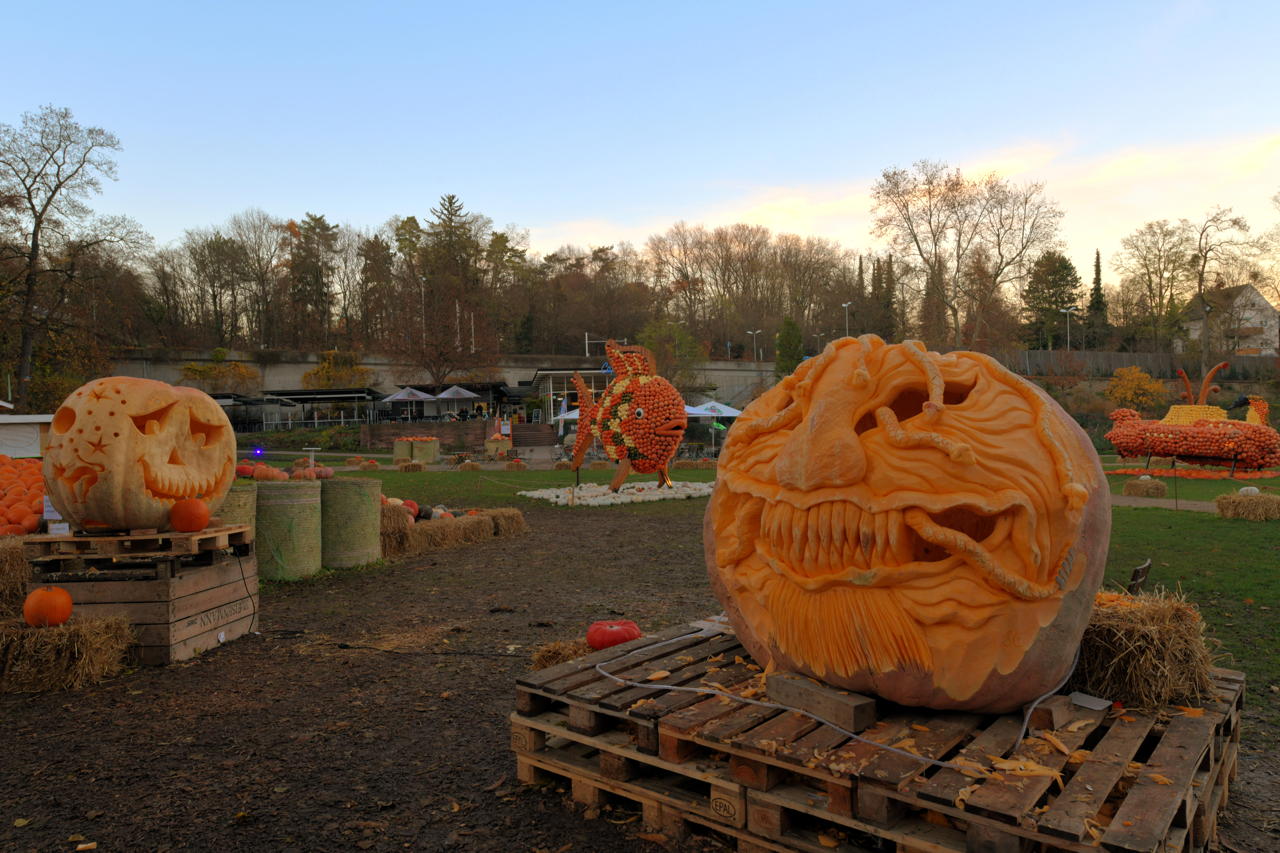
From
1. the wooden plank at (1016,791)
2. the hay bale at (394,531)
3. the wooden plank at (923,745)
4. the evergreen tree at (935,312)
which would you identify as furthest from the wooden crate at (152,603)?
the evergreen tree at (935,312)

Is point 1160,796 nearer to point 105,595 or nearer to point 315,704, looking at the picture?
point 315,704

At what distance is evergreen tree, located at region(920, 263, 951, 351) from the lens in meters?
38.0

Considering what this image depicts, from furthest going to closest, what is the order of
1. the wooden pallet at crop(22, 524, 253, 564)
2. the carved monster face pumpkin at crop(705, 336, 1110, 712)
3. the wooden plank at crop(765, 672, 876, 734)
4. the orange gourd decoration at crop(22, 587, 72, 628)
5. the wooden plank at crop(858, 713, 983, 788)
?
the wooden pallet at crop(22, 524, 253, 564), the orange gourd decoration at crop(22, 587, 72, 628), the wooden plank at crop(765, 672, 876, 734), the carved monster face pumpkin at crop(705, 336, 1110, 712), the wooden plank at crop(858, 713, 983, 788)

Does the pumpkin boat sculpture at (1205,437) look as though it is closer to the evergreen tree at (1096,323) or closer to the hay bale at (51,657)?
the hay bale at (51,657)

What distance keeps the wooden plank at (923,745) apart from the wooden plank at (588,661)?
1.70 meters

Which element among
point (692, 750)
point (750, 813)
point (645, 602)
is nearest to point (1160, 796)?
point (750, 813)

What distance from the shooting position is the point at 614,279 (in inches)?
2948

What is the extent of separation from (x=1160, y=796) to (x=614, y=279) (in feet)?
243

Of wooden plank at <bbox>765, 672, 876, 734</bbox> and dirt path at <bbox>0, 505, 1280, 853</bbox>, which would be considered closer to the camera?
wooden plank at <bbox>765, 672, 876, 734</bbox>

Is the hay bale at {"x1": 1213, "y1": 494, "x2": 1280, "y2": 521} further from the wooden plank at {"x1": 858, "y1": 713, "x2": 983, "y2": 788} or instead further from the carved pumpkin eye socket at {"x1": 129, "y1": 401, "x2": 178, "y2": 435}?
the carved pumpkin eye socket at {"x1": 129, "y1": 401, "x2": 178, "y2": 435}

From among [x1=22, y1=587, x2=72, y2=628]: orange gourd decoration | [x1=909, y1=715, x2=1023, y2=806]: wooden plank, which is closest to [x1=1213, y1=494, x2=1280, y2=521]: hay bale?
[x1=909, y1=715, x2=1023, y2=806]: wooden plank

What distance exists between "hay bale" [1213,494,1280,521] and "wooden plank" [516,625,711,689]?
40.5ft

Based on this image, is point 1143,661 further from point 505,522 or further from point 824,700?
point 505,522

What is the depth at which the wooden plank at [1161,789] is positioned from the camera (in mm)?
2387
